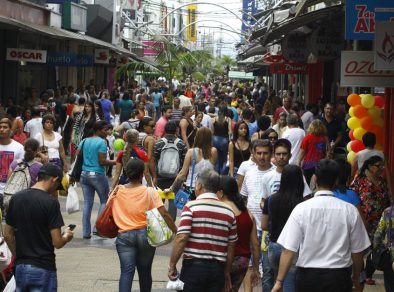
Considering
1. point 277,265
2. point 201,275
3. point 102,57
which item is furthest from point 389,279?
point 102,57

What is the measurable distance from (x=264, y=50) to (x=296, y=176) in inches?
1117

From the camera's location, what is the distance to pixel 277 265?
370 inches

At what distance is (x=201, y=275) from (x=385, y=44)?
4.95m

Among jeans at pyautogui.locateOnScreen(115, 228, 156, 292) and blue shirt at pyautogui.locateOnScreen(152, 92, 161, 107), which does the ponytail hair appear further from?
blue shirt at pyautogui.locateOnScreen(152, 92, 161, 107)

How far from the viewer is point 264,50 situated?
37188 millimetres

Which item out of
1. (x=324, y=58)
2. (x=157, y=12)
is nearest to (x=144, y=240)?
(x=324, y=58)

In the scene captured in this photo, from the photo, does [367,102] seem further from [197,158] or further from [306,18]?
[306,18]

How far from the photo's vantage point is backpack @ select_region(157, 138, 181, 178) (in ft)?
49.9

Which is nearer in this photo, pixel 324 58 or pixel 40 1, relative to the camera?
pixel 324 58

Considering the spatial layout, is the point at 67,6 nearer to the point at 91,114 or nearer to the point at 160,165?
the point at 91,114

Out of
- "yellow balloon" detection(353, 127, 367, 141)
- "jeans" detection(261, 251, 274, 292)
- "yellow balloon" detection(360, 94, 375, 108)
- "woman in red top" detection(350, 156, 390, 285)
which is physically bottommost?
"jeans" detection(261, 251, 274, 292)

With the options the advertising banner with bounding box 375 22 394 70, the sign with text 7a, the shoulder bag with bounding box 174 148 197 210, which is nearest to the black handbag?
the shoulder bag with bounding box 174 148 197 210

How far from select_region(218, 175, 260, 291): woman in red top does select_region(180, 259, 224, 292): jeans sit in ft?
1.76

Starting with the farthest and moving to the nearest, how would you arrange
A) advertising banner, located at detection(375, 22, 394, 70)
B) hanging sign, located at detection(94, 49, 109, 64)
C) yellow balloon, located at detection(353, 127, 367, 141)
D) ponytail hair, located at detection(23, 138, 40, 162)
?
1. hanging sign, located at detection(94, 49, 109, 64)
2. yellow balloon, located at detection(353, 127, 367, 141)
3. advertising banner, located at detection(375, 22, 394, 70)
4. ponytail hair, located at detection(23, 138, 40, 162)
